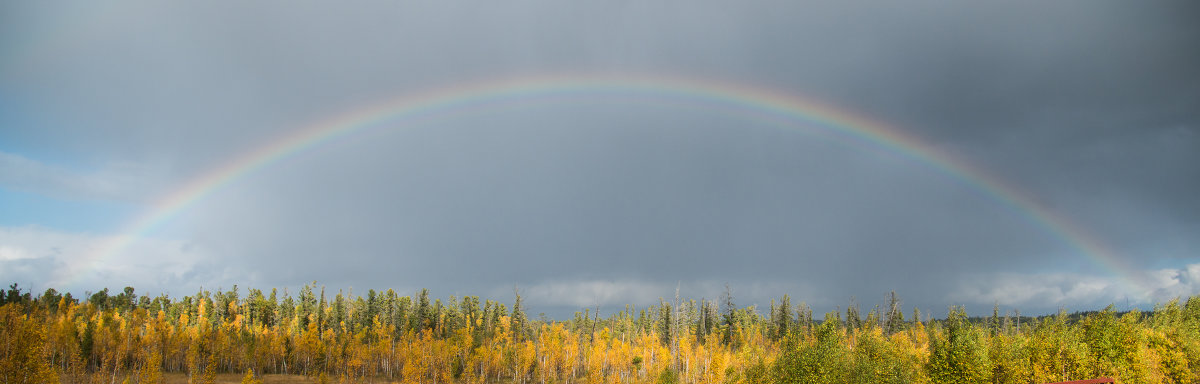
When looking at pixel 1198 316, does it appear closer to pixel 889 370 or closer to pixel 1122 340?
pixel 1122 340

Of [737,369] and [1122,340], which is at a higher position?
[1122,340]

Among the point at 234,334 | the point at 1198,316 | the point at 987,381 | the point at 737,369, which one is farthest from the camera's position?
the point at 234,334

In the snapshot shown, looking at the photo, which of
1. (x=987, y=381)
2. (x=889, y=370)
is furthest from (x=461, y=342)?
(x=987, y=381)

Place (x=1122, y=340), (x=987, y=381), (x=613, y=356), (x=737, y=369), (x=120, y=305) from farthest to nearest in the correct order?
(x=120, y=305) < (x=613, y=356) < (x=737, y=369) < (x=1122, y=340) < (x=987, y=381)

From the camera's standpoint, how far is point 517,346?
416 ft

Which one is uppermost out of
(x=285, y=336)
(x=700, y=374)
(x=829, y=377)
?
(x=829, y=377)

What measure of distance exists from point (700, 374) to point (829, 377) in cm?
8153

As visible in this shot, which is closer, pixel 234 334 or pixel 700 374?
pixel 234 334

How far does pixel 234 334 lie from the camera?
389 ft

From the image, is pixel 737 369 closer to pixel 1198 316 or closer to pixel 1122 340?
pixel 1122 340

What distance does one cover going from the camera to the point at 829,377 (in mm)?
54719

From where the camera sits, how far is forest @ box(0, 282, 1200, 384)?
5909 cm

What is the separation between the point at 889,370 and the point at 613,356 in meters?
74.5

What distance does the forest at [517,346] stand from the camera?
59.1 m
